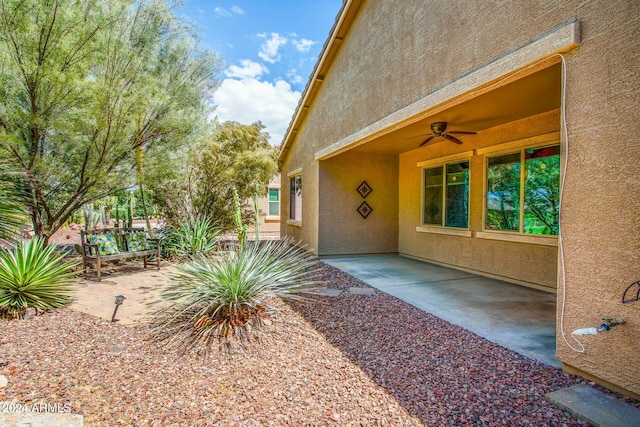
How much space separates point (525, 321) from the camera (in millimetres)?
4578

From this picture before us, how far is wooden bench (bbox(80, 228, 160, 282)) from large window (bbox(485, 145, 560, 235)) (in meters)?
7.82

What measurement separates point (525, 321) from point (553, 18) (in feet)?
12.0

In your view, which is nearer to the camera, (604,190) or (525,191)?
(604,190)

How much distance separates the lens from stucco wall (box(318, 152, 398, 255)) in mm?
9766

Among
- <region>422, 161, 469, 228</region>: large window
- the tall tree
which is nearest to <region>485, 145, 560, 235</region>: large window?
<region>422, 161, 469, 228</region>: large window

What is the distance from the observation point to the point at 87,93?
19.8 ft

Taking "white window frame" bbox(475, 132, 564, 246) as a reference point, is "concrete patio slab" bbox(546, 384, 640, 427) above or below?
below

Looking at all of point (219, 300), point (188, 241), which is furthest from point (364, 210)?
point (219, 300)

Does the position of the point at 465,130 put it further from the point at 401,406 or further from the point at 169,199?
the point at 169,199

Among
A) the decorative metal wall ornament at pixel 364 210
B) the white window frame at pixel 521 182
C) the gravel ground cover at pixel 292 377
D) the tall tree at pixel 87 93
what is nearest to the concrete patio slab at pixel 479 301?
the gravel ground cover at pixel 292 377

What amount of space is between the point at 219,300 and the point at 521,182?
19.4 feet

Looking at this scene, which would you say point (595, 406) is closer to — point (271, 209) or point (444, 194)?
point (444, 194)

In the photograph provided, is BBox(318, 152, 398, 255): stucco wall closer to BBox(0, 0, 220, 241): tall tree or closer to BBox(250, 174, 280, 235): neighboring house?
BBox(0, 0, 220, 241): tall tree

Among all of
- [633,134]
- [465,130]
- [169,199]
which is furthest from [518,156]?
[169,199]
